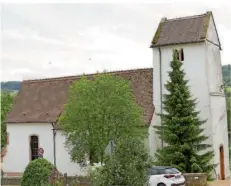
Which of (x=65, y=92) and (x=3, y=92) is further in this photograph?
(x=3, y=92)

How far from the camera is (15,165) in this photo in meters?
37.8

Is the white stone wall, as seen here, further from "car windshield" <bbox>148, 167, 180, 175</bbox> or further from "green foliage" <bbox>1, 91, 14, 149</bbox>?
"green foliage" <bbox>1, 91, 14, 149</bbox>

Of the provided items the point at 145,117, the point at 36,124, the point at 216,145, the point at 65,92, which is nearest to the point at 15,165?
the point at 36,124

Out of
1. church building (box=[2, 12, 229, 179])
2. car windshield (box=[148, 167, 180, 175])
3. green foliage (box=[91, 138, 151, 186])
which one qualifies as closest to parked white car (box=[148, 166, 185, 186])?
car windshield (box=[148, 167, 180, 175])

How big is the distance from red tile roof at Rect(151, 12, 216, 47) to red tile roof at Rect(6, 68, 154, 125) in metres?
2.90

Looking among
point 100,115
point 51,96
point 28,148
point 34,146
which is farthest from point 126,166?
point 51,96

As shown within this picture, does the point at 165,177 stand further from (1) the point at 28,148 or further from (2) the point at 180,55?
(1) the point at 28,148

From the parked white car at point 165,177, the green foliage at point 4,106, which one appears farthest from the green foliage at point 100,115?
the green foliage at point 4,106

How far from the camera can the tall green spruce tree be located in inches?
1121

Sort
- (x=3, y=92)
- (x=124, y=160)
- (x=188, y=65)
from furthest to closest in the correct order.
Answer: (x=3, y=92) < (x=188, y=65) < (x=124, y=160)

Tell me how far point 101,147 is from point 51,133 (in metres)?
9.21

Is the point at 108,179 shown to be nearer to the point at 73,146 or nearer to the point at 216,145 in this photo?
the point at 73,146

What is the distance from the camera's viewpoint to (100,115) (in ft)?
89.9

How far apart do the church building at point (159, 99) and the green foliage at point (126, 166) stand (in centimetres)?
1469
